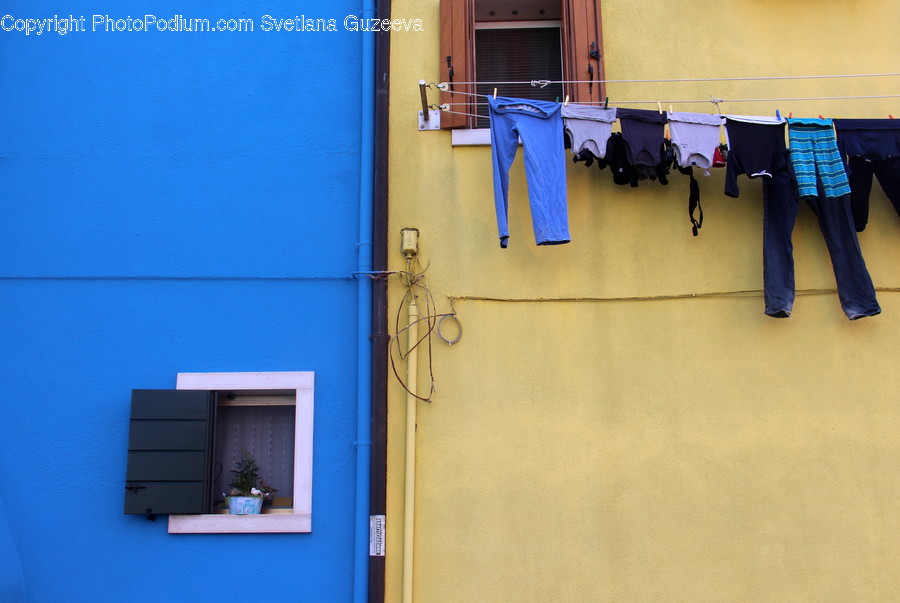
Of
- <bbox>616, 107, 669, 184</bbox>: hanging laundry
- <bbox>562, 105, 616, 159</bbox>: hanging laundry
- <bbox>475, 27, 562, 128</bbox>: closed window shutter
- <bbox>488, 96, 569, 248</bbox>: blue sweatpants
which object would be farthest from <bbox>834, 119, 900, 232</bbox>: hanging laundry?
<bbox>475, 27, 562, 128</bbox>: closed window shutter

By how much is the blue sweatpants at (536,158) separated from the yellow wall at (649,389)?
0.39 metres

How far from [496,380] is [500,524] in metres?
0.91

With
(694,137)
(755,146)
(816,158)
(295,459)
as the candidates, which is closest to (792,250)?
(816,158)

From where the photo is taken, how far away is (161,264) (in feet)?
18.6

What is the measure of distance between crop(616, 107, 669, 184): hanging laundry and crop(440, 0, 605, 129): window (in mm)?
491

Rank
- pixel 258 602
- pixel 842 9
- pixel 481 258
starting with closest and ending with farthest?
pixel 258 602
pixel 481 258
pixel 842 9

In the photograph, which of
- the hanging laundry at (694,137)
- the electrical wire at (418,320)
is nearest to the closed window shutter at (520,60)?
the hanging laundry at (694,137)

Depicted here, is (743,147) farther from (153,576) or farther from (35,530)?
(35,530)

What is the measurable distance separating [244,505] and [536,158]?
9.50 ft

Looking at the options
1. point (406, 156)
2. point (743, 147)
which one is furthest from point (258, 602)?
point (743, 147)

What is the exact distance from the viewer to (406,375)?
546 centimetres

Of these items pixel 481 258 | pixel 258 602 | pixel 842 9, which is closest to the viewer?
pixel 258 602

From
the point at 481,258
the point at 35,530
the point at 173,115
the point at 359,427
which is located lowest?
the point at 35,530

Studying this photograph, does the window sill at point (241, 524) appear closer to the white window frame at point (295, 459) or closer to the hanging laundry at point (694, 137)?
the white window frame at point (295, 459)
